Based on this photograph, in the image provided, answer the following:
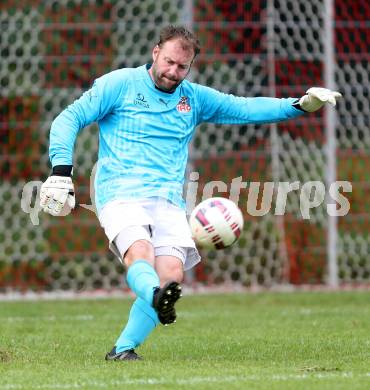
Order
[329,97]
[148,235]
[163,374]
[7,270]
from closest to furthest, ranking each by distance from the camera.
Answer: [163,374] → [148,235] → [329,97] → [7,270]

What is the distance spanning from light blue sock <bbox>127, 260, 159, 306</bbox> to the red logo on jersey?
104 cm

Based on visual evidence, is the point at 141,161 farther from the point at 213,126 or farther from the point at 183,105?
the point at 213,126

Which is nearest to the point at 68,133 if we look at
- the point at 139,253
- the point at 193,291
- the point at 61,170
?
the point at 61,170

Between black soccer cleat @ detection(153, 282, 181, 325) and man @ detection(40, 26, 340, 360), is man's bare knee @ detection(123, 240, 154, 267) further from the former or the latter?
black soccer cleat @ detection(153, 282, 181, 325)

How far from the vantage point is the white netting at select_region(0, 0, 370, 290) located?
12.4 m

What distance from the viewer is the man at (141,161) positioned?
21.1ft

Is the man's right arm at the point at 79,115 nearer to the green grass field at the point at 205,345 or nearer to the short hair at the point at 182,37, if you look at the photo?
the short hair at the point at 182,37

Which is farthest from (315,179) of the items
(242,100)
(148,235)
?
(148,235)

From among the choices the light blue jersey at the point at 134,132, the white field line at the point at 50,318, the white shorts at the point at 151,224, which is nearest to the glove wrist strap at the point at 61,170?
the light blue jersey at the point at 134,132

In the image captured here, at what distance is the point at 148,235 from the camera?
21.3 feet

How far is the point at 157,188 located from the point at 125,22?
6254 millimetres

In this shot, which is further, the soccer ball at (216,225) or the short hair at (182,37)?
the soccer ball at (216,225)

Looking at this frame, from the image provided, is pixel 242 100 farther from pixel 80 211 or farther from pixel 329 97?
pixel 80 211

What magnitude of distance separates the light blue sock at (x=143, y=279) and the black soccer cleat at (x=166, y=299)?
4.0 inches
